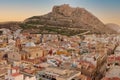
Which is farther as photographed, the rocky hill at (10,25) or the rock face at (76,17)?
the rock face at (76,17)

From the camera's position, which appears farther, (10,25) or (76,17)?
(76,17)

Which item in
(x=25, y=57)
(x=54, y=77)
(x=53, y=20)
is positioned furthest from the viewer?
(x=53, y=20)

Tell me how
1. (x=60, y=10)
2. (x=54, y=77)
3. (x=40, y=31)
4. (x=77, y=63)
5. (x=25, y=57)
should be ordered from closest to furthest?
1. (x=54, y=77)
2. (x=77, y=63)
3. (x=25, y=57)
4. (x=40, y=31)
5. (x=60, y=10)

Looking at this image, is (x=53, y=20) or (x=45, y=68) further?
(x=53, y=20)

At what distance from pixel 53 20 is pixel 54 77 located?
40218 mm

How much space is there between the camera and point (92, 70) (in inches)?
592

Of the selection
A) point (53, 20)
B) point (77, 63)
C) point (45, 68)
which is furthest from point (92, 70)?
point (53, 20)

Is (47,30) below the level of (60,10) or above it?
below

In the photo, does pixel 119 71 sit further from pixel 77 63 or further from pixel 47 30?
pixel 47 30

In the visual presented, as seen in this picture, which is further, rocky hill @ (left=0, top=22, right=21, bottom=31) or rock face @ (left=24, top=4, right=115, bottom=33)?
rock face @ (left=24, top=4, right=115, bottom=33)

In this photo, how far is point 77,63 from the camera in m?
15.0

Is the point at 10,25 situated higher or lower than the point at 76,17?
lower

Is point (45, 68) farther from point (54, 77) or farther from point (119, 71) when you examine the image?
point (119, 71)

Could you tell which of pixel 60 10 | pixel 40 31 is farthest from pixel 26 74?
pixel 60 10
